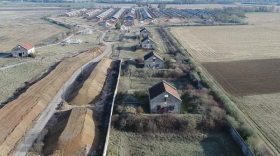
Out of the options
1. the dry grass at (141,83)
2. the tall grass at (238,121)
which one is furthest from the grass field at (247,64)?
the dry grass at (141,83)

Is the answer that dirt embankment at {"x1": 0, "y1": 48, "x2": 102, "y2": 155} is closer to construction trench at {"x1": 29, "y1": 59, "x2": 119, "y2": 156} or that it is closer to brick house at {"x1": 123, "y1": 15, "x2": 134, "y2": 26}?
construction trench at {"x1": 29, "y1": 59, "x2": 119, "y2": 156}

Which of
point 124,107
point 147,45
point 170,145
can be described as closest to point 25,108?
point 124,107

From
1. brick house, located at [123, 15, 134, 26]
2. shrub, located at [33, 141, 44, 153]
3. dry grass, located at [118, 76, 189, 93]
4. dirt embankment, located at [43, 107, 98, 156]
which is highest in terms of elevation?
brick house, located at [123, 15, 134, 26]

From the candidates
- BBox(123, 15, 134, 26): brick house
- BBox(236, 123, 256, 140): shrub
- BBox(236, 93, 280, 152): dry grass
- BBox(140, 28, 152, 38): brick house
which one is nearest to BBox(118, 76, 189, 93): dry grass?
BBox(236, 93, 280, 152): dry grass

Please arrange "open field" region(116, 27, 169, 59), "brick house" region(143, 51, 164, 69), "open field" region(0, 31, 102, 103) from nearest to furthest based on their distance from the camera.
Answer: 1. "open field" region(0, 31, 102, 103)
2. "brick house" region(143, 51, 164, 69)
3. "open field" region(116, 27, 169, 59)

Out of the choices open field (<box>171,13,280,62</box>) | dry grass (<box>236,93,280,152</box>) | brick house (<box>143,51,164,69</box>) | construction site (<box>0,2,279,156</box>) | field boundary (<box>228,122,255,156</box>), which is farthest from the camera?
open field (<box>171,13,280,62</box>)

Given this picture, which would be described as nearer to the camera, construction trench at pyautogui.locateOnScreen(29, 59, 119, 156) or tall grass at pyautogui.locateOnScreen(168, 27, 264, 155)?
construction trench at pyautogui.locateOnScreen(29, 59, 119, 156)

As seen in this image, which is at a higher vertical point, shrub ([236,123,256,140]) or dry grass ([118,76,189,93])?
dry grass ([118,76,189,93])
